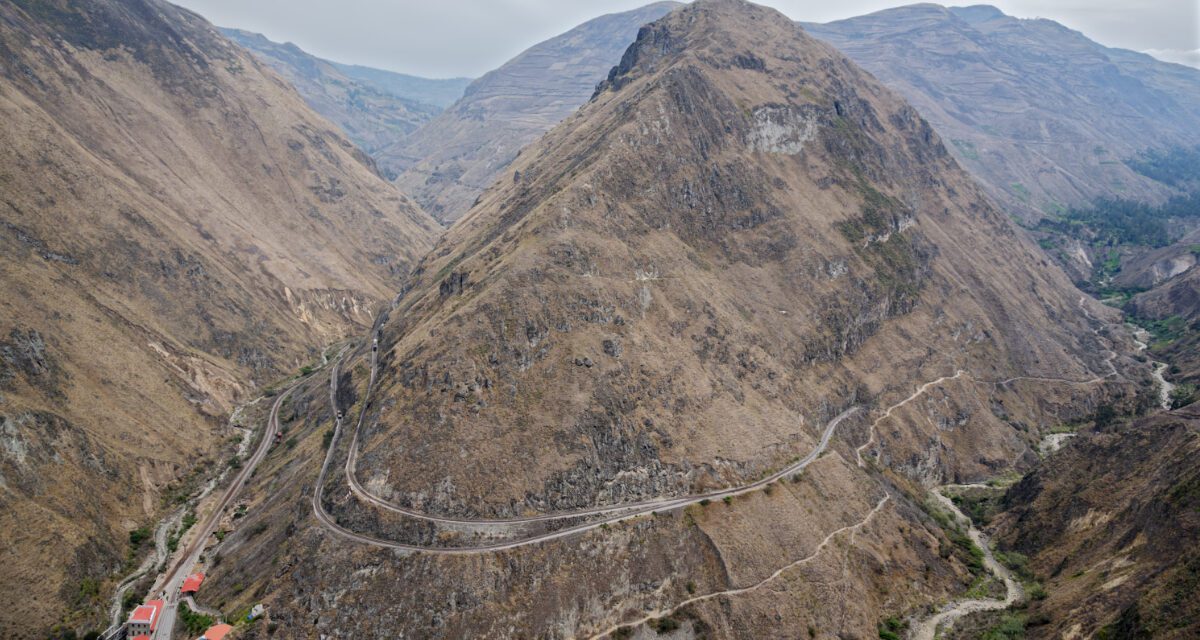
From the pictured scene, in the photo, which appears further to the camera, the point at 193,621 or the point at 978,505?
the point at 978,505

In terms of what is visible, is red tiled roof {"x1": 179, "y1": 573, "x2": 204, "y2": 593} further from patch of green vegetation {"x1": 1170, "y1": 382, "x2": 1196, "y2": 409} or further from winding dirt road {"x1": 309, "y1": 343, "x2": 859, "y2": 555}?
patch of green vegetation {"x1": 1170, "y1": 382, "x2": 1196, "y2": 409}

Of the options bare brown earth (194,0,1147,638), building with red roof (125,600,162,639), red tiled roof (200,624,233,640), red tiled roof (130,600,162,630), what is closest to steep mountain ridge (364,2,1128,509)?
bare brown earth (194,0,1147,638)

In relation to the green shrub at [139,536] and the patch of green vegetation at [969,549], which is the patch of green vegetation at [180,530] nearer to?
the green shrub at [139,536]

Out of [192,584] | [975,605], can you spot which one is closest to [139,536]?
[192,584]

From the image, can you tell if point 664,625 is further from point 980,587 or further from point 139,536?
point 139,536

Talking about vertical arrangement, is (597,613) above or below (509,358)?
below

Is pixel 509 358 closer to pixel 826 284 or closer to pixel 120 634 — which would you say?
pixel 120 634

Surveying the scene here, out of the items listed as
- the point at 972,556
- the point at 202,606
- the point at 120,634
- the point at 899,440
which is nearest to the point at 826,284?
the point at 899,440
